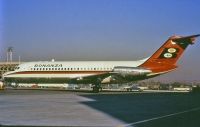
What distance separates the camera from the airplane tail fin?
44.2 metres

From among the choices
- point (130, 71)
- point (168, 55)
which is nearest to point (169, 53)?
point (168, 55)

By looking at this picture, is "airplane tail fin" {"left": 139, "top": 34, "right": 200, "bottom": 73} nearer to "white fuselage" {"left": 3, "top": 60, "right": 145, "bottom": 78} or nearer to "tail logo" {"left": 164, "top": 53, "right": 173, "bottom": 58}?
"tail logo" {"left": 164, "top": 53, "right": 173, "bottom": 58}

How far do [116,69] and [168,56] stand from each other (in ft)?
Result: 22.6

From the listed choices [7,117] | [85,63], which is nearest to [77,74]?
[85,63]

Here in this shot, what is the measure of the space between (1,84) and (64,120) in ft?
139

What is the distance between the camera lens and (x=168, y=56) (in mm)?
44562

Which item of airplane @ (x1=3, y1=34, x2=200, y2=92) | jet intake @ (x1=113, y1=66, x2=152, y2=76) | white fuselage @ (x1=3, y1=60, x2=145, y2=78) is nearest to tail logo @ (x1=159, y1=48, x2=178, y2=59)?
airplane @ (x1=3, y1=34, x2=200, y2=92)

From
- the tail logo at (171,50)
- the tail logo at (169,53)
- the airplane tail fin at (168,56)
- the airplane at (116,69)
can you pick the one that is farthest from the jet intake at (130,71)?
the tail logo at (171,50)

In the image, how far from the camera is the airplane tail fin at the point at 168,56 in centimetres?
4419

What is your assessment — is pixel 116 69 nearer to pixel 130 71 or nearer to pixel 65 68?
pixel 130 71

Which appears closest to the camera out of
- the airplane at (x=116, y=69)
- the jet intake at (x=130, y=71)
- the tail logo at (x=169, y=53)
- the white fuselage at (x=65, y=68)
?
the jet intake at (x=130, y=71)

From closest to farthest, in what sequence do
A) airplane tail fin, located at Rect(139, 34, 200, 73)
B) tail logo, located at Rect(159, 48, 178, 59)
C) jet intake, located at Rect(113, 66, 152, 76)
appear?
jet intake, located at Rect(113, 66, 152, 76)
airplane tail fin, located at Rect(139, 34, 200, 73)
tail logo, located at Rect(159, 48, 178, 59)

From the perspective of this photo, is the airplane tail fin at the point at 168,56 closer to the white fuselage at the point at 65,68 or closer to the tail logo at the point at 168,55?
the tail logo at the point at 168,55

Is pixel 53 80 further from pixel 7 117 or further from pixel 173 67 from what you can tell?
pixel 7 117
